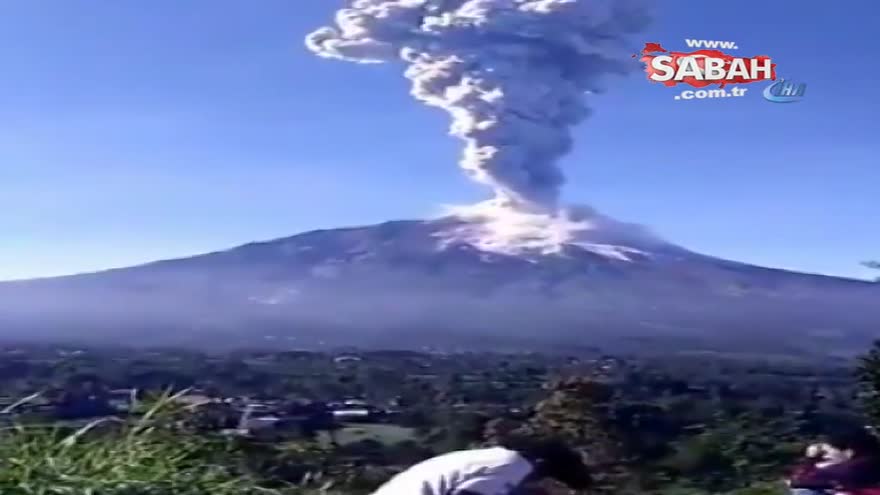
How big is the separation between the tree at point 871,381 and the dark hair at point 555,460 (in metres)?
0.77

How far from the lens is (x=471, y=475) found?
2.74 metres

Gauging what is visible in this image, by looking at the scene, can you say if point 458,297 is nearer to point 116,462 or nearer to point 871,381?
point 116,462

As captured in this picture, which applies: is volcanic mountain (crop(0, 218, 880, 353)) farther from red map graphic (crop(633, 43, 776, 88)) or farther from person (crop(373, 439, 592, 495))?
person (crop(373, 439, 592, 495))

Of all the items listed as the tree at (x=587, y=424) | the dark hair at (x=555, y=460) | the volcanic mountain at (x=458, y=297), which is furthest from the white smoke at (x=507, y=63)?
the dark hair at (x=555, y=460)

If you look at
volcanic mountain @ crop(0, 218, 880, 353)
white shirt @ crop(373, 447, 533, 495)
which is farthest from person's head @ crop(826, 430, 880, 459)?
white shirt @ crop(373, 447, 533, 495)

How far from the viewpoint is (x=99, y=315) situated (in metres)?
3.56

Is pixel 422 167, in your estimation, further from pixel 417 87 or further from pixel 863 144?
pixel 863 144

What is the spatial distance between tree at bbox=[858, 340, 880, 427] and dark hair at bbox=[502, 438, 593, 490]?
0.77 m

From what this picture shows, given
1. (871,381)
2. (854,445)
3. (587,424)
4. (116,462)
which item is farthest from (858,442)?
(116,462)

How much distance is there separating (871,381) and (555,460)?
37.9 inches

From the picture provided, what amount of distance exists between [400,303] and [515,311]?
303mm

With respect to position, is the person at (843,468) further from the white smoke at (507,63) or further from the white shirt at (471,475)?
the white shirt at (471,475)

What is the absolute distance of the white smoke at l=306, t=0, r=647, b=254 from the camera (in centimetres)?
343

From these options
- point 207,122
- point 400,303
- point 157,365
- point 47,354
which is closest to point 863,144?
point 400,303
